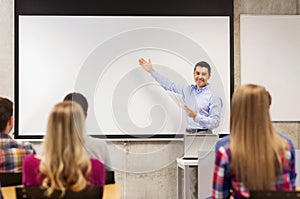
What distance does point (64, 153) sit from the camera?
7.63ft

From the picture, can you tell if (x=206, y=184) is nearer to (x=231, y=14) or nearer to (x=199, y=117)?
(x=199, y=117)

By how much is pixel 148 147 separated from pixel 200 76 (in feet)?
3.22

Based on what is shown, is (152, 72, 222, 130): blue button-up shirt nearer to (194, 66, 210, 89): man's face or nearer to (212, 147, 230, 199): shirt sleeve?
(194, 66, 210, 89): man's face

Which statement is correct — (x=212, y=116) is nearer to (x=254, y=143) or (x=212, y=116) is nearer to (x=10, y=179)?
(x=10, y=179)

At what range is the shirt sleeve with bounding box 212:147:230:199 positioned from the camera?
228 centimetres

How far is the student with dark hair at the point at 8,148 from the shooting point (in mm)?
3111

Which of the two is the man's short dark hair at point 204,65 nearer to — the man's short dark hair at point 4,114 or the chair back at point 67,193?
the man's short dark hair at point 4,114

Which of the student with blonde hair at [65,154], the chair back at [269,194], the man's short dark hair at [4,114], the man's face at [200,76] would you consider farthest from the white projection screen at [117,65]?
the chair back at [269,194]

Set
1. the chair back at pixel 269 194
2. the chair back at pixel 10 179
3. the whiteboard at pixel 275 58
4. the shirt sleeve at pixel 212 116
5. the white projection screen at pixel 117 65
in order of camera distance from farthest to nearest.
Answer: the whiteboard at pixel 275 58 → the white projection screen at pixel 117 65 → the shirt sleeve at pixel 212 116 → the chair back at pixel 10 179 → the chair back at pixel 269 194

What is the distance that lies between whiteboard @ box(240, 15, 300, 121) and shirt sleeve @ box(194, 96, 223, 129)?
0.53 metres

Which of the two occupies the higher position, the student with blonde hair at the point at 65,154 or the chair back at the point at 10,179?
the student with blonde hair at the point at 65,154

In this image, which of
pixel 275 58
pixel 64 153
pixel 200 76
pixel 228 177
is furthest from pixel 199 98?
pixel 64 153

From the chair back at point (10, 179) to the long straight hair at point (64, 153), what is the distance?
74cm

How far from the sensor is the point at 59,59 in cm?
544
